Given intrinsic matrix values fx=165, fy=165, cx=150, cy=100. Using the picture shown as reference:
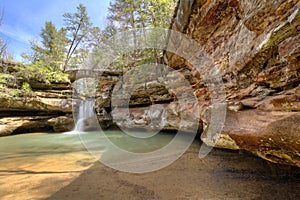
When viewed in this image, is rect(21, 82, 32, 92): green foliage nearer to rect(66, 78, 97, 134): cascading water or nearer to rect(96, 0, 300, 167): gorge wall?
rect(66, 78, 97, 134): cascading water

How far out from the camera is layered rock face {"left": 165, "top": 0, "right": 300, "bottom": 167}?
1851 millimetres

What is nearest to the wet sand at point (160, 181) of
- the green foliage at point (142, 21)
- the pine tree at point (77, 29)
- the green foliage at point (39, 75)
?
the green foliage at point (142, 21)

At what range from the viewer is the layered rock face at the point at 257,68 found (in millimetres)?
1851

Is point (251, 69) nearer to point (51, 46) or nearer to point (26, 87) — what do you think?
point (26, 87)

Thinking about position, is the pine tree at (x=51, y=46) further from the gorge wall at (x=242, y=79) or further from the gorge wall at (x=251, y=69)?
the gorge wall at (x=251, y=69)

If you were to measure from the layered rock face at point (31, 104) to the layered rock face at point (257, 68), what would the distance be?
356 inches

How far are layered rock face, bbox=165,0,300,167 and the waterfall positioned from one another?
28.4 ft

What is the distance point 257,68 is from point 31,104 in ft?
35.1

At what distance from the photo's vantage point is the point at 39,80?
381 inches

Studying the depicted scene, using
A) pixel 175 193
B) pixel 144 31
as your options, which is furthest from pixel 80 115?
pixel 175 193

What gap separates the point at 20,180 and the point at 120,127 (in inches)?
301

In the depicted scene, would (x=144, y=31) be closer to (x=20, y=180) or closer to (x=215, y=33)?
(x=215, y=33)

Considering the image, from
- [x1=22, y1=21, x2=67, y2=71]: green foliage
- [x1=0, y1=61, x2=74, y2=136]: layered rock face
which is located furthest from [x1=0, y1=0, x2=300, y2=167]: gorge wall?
[x1=22, y1=21, x2=67, y2=71]: green foliage

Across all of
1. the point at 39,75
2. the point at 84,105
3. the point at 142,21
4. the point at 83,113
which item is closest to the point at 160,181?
the point at 83,113
